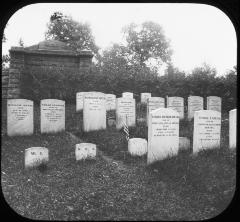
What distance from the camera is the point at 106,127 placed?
10.6 metres

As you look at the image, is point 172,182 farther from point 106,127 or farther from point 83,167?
point 106,127

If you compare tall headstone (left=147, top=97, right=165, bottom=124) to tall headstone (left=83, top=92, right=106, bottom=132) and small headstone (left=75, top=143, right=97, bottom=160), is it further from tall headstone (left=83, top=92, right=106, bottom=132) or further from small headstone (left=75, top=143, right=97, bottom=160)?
small headstone (left=75, top=143, right=97, bottom=160)

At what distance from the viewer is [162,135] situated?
6977mm

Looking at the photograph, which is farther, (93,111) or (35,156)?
(93,111)

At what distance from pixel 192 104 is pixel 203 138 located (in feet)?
17.8

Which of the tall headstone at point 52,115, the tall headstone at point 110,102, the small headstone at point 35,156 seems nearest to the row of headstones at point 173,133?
the small headstone at point 35,156

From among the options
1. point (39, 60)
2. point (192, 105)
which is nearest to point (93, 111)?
point (192, 105)

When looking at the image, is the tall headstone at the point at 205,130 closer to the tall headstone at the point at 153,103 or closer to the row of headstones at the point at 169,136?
the row of headstones at the point at 169,136

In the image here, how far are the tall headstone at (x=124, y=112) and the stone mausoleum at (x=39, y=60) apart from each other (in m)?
7.08

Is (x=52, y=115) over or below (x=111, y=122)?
over

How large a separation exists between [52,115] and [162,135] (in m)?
4.12

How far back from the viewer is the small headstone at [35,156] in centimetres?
638

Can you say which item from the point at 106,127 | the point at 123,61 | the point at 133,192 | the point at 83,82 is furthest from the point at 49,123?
the point at 123,61

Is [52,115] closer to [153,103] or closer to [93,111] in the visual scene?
[93,111]
